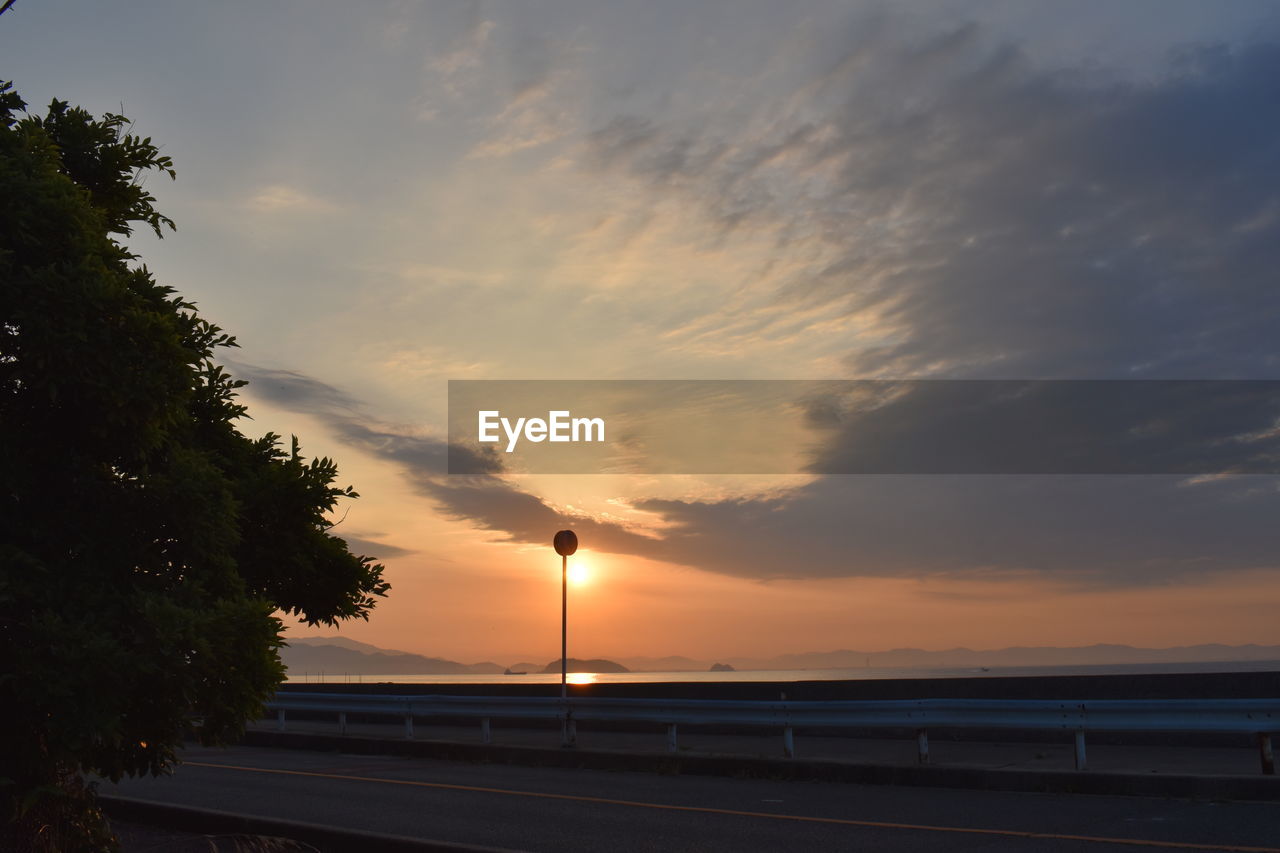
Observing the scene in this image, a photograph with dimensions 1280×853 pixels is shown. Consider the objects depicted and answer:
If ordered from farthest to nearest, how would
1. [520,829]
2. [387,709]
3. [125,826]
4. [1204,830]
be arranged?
[387,709], [125,826], [520,829], [1204,830]

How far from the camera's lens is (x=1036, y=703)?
13859mm

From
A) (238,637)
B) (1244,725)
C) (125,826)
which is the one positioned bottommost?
(125,826)

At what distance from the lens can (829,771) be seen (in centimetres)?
1515

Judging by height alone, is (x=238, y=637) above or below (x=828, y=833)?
above

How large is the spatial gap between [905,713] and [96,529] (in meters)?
10.7

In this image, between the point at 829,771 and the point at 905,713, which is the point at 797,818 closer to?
the point at 829,771

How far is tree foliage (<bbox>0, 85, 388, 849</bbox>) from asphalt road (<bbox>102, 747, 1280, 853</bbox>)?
383 cm

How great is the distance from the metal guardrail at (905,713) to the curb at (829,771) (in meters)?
0.47

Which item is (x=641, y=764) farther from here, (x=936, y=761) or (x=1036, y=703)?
(x=1036, y=703)

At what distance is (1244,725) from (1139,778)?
124cm

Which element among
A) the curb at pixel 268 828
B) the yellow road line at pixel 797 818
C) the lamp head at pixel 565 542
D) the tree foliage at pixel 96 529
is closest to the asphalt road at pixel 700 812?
the yellow road line at pixel 797 818

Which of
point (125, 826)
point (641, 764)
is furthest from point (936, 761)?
point (125, 826)

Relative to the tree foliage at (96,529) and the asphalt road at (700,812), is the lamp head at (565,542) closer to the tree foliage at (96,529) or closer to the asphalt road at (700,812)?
the asphalt road at (700,812)

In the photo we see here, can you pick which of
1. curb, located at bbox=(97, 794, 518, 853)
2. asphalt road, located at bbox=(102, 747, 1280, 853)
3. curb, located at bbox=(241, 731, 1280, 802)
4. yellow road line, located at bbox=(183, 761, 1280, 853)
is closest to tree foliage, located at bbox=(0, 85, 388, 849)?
curb, located at bbox=(97, 794, 518, 853)
